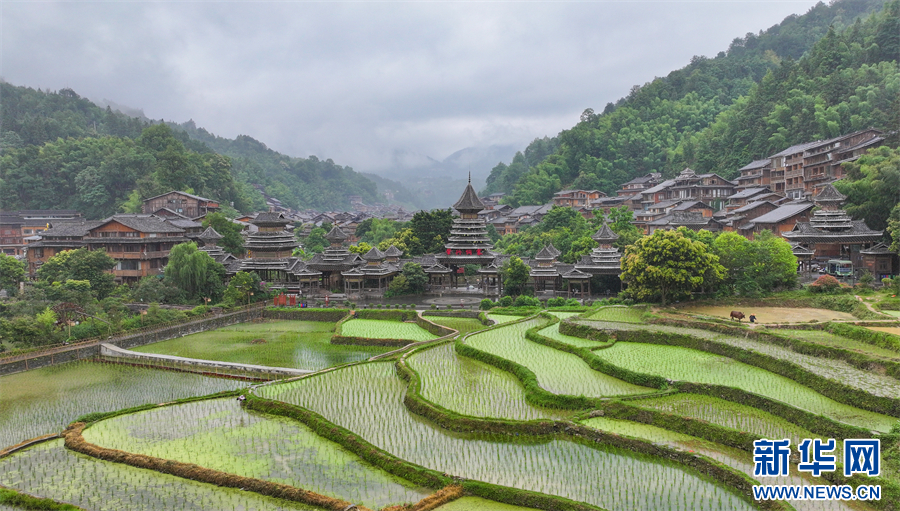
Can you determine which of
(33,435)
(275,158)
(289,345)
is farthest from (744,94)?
(275,158)

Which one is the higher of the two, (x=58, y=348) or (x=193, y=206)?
(x=193, y=206)

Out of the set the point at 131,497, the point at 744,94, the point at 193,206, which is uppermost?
the point at 744,94

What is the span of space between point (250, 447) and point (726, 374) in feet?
50.7

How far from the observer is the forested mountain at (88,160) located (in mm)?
72875

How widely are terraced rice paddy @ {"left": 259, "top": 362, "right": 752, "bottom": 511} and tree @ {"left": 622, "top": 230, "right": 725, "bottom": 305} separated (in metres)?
17.2

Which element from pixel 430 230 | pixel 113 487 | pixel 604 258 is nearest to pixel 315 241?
pixel 430 230

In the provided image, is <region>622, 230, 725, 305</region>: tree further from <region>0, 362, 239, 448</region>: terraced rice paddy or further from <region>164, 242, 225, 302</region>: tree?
<region>164, 242, 225, 302</region>: tree

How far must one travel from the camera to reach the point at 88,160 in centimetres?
7544

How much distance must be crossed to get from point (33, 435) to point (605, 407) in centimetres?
1726

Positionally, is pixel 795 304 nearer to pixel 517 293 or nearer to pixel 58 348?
pixel 517 293

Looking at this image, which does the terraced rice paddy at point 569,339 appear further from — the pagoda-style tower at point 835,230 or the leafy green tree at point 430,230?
the leafy green tree at point 430,230

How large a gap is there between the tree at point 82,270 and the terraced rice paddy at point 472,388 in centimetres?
2518

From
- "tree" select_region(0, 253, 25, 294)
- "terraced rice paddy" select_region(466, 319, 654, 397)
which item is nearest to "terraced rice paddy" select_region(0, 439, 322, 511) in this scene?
"terraced rice paddy" select_region(466, 319, 654, 397)

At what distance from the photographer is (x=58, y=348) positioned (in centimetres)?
2864
